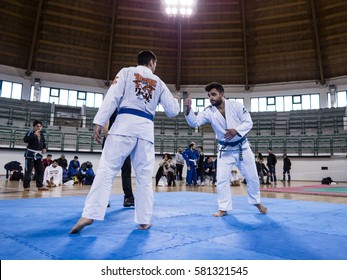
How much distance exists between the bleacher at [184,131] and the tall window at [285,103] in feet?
4.69

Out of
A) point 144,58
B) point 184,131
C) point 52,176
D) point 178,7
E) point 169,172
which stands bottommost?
point 52,176

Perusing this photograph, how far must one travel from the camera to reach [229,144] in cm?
381

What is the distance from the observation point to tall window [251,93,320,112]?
69.2 feet

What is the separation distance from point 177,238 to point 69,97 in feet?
69.0

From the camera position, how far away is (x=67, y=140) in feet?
56.4

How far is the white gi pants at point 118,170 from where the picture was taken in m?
2.50

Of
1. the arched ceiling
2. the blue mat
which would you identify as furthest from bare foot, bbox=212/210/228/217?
the arched ceiling

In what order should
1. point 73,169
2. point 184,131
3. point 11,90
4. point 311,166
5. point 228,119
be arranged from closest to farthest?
1. point 228,119
2. point 73,169
3. point 311,166
4. point 11,90
5. point 184,131

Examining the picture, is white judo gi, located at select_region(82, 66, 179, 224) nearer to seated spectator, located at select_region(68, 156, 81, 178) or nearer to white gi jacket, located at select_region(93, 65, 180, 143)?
white gi jacket, located at select_region(93, 65, 180, 143)

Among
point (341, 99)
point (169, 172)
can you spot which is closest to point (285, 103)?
point (341, 99)

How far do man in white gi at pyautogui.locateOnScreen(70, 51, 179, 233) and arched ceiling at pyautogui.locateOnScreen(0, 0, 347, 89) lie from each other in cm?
1922

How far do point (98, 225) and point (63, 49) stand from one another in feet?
66.7

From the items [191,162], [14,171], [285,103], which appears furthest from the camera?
[285,103]

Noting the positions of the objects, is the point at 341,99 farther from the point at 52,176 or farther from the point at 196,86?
the point at 52,176
